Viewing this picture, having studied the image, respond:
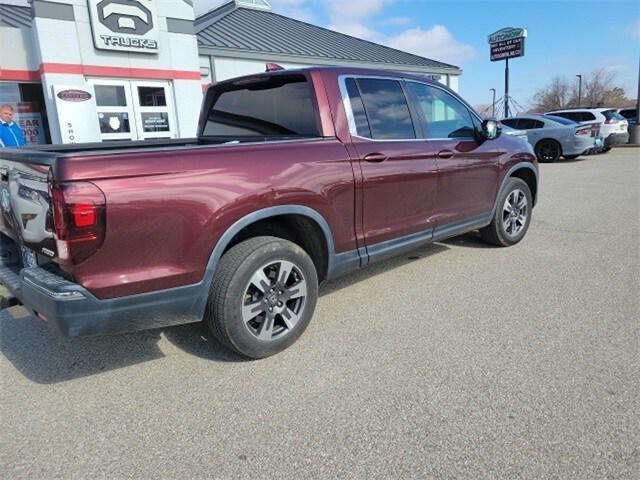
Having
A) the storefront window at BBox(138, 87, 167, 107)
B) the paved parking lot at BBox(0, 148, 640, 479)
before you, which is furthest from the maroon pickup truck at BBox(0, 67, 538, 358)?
the storefront window at BBox(138, 87, 167, 107)

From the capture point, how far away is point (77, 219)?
2223 mm

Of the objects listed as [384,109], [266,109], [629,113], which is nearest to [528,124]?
[629,113]

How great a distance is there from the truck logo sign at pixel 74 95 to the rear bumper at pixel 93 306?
8.32 metres

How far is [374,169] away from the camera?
137 inches

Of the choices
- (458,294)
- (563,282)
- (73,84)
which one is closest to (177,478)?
(458,294)

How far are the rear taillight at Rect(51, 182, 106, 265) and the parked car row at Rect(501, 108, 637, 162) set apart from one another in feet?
50.0

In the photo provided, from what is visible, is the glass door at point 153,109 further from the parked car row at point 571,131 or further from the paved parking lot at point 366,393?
the parked car row at point 571,131

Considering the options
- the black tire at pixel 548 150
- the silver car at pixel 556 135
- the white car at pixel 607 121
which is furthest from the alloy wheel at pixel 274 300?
the white car at pixel 607 121

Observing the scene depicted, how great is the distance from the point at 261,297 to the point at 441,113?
2.60m

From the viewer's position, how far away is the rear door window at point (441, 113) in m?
4.11

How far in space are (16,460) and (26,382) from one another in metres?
0.78

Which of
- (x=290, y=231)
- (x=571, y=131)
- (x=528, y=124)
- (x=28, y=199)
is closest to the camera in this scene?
(x=28, y=199)

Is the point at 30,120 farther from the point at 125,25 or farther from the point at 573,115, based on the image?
the point at 573,115

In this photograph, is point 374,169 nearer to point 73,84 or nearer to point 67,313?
point 67,313
